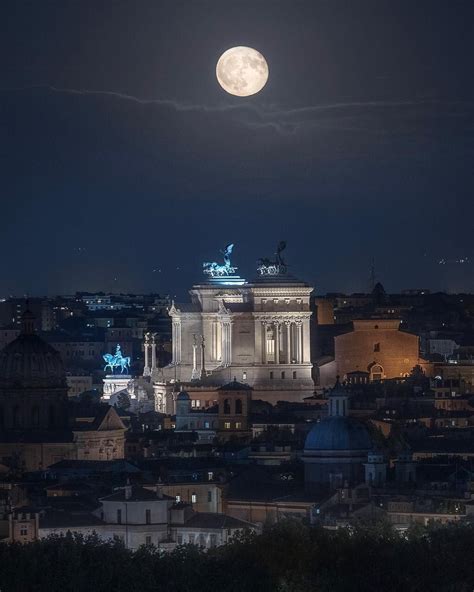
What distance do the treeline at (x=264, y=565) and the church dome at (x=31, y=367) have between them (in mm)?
49026

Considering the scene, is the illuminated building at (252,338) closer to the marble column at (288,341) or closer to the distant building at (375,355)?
the marble column at (288,341)

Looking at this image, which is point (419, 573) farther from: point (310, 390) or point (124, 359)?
point (124, 359)

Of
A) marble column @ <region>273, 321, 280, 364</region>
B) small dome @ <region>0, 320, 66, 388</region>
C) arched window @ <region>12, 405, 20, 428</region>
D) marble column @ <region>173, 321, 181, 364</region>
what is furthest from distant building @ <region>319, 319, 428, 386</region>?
arched window @ <region>12, 405, 20, 428</region>

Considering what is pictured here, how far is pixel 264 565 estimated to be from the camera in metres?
110

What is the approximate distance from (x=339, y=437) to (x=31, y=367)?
1256 inches

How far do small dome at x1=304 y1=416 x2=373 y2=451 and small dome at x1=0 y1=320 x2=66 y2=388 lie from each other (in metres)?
30.1

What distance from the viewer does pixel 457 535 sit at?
112812 mm

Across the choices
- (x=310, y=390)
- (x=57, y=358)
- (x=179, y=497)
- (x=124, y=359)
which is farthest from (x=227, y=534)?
(x=124, y=359)

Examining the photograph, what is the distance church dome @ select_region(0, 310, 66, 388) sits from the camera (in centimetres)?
16275

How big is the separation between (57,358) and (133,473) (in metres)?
29.2

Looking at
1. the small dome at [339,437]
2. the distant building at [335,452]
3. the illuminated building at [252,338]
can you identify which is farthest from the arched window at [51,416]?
the small dome at [339,437]

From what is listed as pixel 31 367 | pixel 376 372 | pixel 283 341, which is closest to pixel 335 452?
pixel 31 367

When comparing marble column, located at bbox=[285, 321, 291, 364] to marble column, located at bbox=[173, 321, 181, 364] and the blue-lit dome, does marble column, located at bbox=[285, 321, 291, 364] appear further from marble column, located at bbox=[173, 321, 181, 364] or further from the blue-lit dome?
the blue-lit dome

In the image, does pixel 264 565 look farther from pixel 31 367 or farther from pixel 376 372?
pixel 376 372
